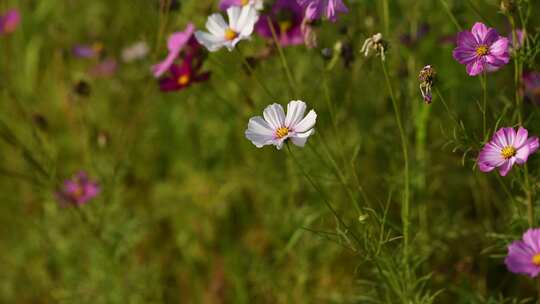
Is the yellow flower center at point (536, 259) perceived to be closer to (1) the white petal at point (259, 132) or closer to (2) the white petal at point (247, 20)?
(1) the white petal at point (259, 132)

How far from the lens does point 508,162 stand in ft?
3.95

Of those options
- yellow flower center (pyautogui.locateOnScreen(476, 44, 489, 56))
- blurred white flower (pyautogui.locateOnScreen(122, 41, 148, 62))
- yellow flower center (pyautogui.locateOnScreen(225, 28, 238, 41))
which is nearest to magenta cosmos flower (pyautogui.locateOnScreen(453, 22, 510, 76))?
yellow flower center (pyautogui.locateOnScreen(476, 44, 489, 56))

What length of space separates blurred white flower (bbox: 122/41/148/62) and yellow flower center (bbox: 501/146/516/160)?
1893mm

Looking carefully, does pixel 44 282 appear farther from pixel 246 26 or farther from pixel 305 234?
pixel 246 26

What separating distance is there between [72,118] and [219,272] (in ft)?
3.41

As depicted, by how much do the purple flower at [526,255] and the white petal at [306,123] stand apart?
0.44m

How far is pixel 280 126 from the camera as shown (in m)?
1.27

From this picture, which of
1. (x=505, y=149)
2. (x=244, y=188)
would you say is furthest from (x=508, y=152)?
(x=244, y=188)

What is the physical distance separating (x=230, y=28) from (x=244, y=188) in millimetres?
1016

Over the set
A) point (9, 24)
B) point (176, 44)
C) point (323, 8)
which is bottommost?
point (9, 24)

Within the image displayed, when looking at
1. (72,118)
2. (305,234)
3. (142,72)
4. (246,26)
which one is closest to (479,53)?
(246,26)

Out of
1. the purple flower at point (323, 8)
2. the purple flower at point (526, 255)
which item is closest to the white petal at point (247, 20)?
the purple flower at point (323, 8)

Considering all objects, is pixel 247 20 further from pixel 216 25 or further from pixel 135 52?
pixel 135 52

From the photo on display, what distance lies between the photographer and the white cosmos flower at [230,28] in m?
1.46
